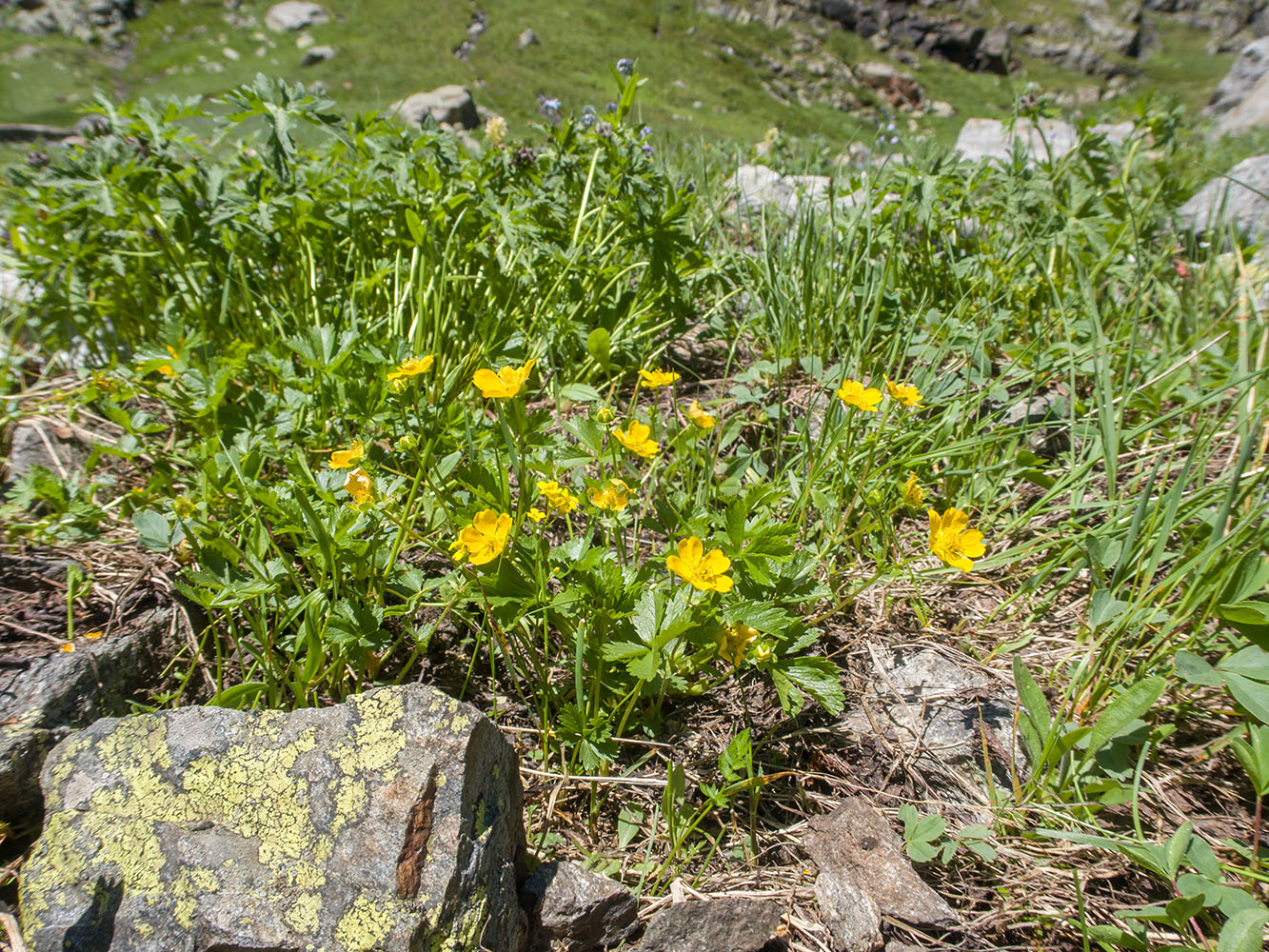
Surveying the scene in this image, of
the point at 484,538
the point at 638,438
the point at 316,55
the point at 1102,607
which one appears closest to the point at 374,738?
the point at 484,538

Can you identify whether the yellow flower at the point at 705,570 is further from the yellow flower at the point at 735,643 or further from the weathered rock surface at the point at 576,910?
the weathered rock surface at the point at 576,910


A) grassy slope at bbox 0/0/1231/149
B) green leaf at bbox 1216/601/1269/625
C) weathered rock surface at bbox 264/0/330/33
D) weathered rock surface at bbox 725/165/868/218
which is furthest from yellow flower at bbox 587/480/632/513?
weathered rock surface at bbox 264/0/330/33

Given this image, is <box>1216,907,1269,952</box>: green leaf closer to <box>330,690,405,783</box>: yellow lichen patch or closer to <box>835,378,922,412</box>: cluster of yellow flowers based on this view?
<box>835,378,922,412</box>: cluster of yellow flowers

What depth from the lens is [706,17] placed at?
18.0m

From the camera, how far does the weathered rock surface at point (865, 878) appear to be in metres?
1.25

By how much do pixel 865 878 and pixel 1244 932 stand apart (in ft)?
1.78

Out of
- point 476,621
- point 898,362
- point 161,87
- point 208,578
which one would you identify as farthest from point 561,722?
point 161,87

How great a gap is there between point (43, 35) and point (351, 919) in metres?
15.3

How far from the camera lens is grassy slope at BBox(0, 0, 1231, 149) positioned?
9344 mm

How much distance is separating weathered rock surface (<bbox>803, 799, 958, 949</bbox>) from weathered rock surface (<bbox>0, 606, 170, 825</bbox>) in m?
1.45

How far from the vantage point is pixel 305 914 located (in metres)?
1.05

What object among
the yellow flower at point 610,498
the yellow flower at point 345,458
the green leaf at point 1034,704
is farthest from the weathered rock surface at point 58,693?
the green leaf at point 1034,704

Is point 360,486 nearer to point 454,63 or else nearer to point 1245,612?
point 1245,612

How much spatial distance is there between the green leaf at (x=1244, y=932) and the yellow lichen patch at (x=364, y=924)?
4.04 feet
